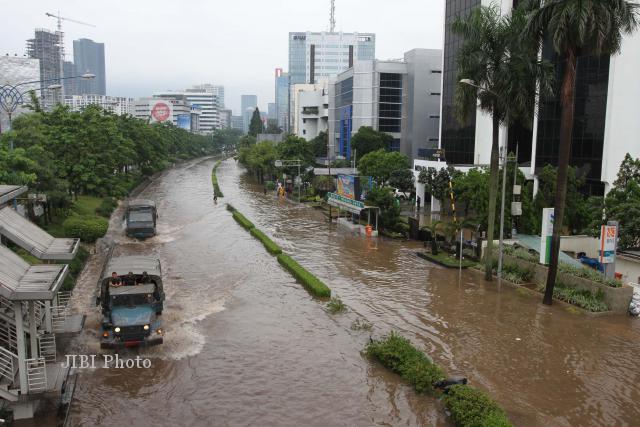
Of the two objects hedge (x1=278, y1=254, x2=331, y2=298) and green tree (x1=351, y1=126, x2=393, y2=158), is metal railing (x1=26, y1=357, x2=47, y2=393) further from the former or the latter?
green tree (x1=351, y1=126, x2=393, y2=158)

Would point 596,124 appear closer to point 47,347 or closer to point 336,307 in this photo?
point 336,307

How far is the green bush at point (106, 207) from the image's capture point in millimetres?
43969

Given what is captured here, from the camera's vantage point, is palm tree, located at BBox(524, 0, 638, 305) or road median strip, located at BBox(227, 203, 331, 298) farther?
road median strip, located at BBox(227, 203, 331, 298)

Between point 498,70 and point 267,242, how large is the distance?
17023mm

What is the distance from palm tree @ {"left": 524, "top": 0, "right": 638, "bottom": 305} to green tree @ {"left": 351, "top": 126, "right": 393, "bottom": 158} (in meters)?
55.9

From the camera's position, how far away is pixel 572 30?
20.8 meters

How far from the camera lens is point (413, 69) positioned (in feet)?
274

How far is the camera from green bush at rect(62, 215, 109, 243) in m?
32.8

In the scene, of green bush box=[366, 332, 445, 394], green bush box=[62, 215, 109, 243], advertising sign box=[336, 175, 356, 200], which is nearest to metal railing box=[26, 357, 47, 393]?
green bush box=[366, 332, 445, 394]

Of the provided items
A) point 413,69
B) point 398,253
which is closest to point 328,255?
point 398,253

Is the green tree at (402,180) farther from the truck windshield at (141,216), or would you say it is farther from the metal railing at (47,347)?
the metal railing at (47,347)

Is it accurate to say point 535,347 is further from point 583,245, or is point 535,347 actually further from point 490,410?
point 583,245

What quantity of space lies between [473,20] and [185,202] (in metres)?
39.3

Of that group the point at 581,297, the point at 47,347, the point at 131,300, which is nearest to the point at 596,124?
the point at 581,297
